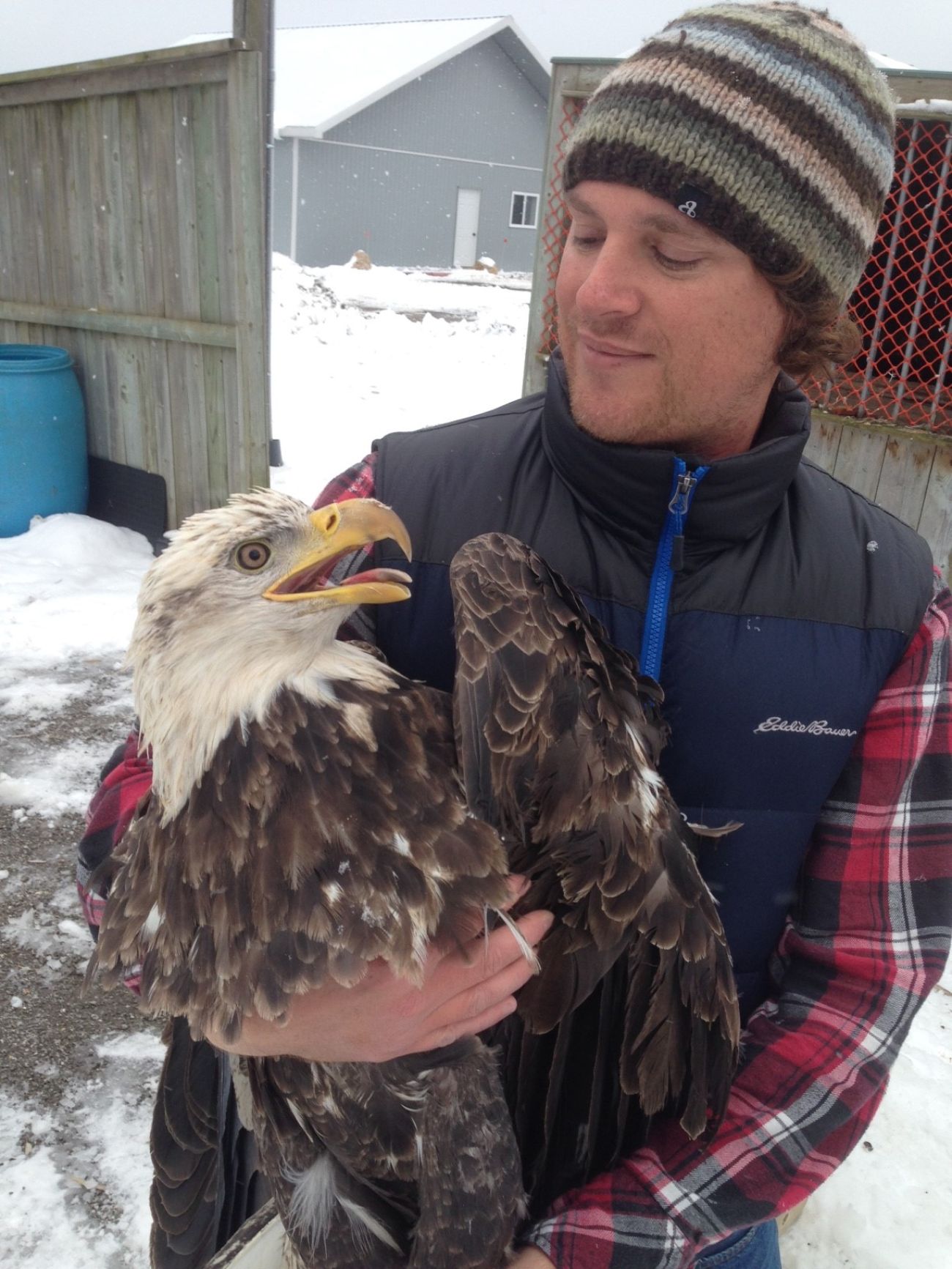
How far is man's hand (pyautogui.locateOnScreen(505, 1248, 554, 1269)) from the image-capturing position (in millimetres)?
1642

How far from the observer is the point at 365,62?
28203 millimetres

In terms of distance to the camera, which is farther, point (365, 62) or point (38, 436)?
point (365, 62)

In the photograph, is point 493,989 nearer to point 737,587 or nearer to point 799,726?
point 799,726

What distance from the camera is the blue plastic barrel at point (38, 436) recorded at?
21.6 ft

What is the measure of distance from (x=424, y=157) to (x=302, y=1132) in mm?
29733

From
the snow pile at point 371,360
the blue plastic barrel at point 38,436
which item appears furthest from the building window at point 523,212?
the blue plastic barrel at point 38,436

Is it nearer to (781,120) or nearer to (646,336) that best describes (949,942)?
(646,336)

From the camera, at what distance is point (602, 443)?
1.78 m

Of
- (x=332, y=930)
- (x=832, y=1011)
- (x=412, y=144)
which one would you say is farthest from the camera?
(x=412, y=144)

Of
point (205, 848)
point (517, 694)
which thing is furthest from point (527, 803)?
point (205, 848)

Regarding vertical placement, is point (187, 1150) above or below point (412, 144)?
below

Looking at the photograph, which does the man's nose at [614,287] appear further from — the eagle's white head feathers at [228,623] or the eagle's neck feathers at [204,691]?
the eagle's neck feathers at [204,691]

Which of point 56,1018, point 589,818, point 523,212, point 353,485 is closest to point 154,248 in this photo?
point 56,1018

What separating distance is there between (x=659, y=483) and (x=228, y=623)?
824mm
